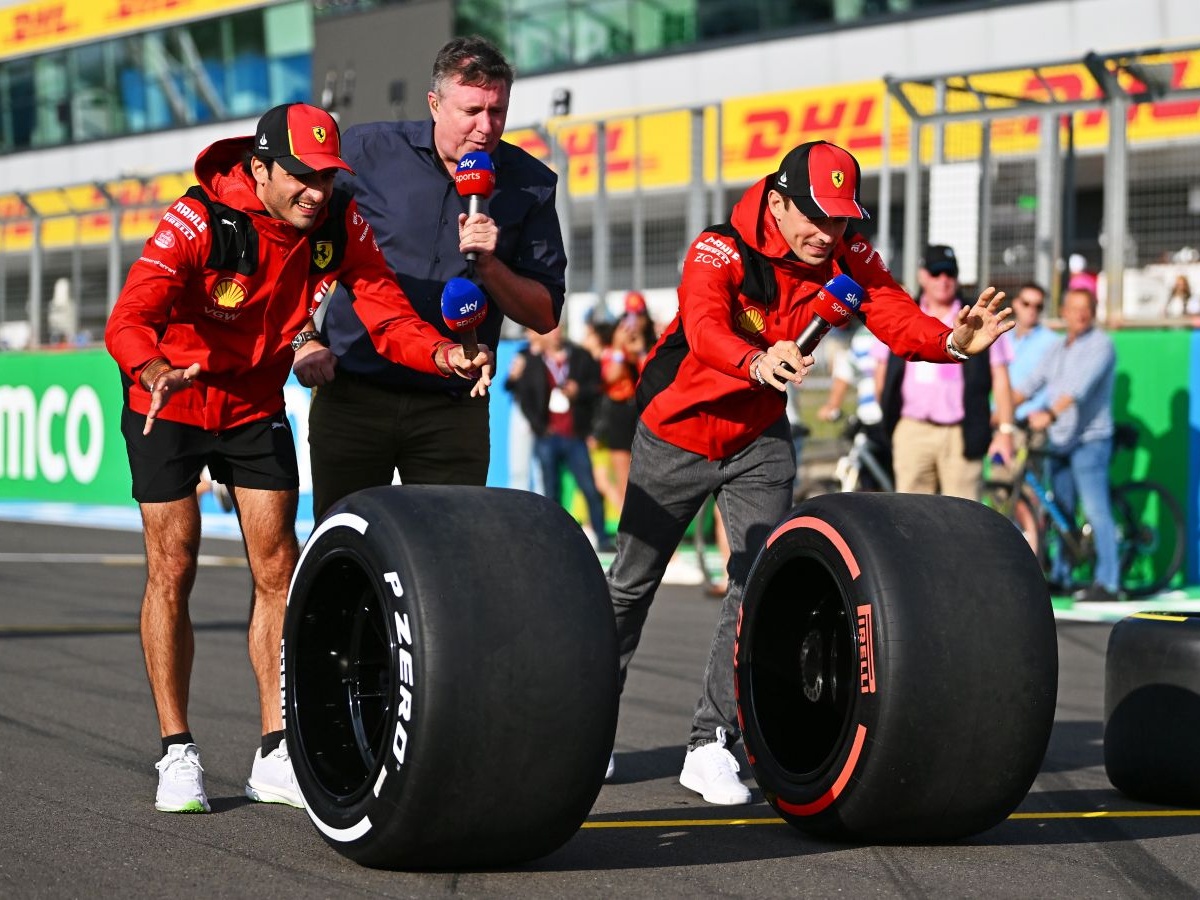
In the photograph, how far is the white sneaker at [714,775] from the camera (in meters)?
Answer: 5.43

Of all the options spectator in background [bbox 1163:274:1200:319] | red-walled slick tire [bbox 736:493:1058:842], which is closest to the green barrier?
spectator in background [bbox 1163:274:1200:319]

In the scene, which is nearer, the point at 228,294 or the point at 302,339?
the point at 228,294

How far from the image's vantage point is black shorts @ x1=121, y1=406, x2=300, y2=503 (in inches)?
207

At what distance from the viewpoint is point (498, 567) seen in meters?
4.13

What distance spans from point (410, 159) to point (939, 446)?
5098mm

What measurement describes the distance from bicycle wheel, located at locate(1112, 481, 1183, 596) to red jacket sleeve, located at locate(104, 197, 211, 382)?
7.84 m

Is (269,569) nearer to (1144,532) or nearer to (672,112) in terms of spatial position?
(1144,532)

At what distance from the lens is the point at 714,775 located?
5500 millimetres

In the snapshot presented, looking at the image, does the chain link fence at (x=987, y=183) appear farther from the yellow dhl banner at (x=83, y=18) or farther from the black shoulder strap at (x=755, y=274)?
the yellow dhl banner at (x=83, y=18)

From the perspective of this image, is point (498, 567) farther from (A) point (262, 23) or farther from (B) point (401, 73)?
(A) point (262, 23)

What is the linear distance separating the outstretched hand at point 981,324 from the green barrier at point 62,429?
14758 mm

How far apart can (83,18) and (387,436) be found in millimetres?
42603

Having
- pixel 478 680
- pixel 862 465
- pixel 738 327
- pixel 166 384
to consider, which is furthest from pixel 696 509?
pixel 862 465

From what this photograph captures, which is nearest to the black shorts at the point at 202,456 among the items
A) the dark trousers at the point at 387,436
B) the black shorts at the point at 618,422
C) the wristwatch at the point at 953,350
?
the dark trousers at the point at 387,436
